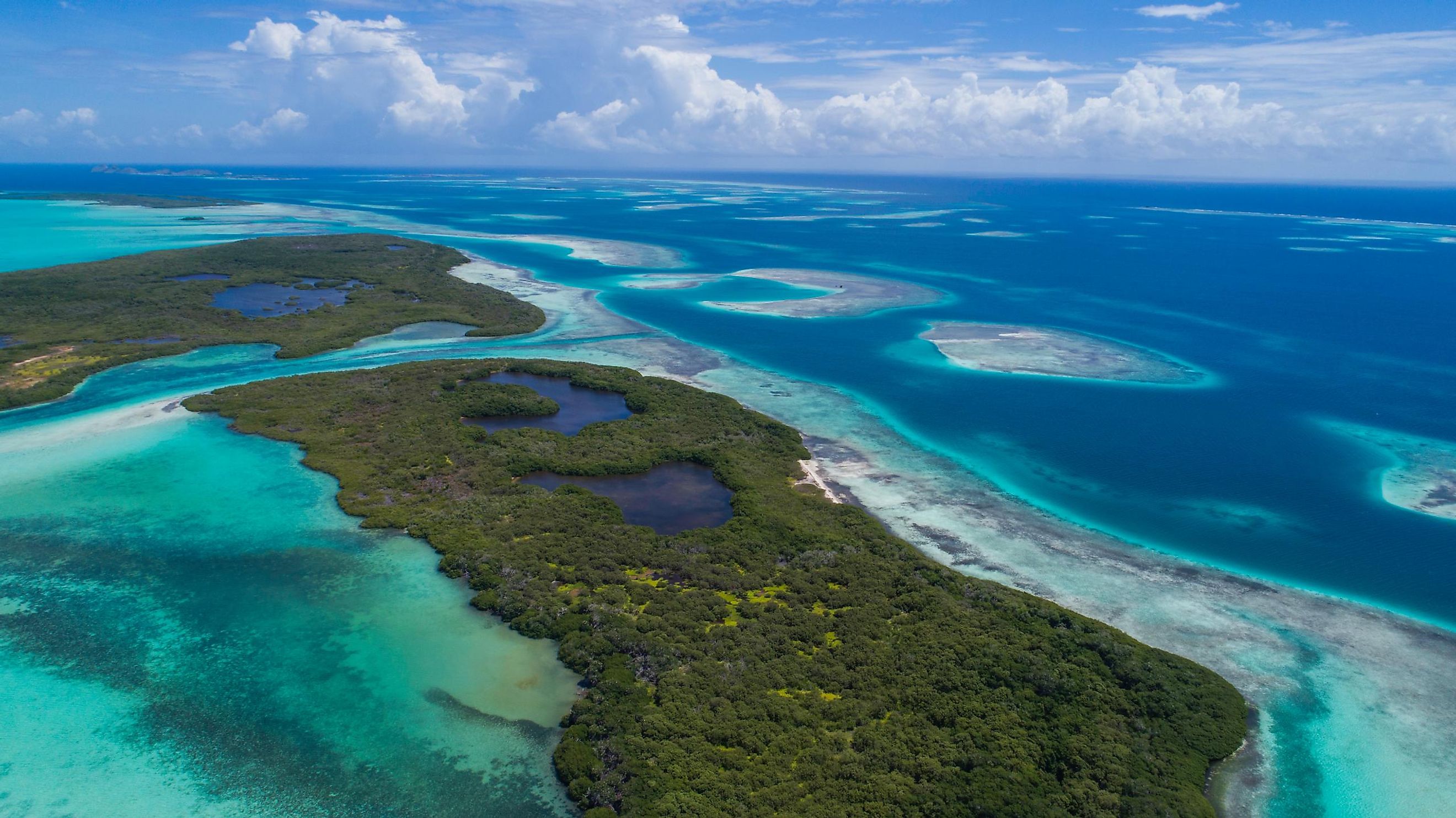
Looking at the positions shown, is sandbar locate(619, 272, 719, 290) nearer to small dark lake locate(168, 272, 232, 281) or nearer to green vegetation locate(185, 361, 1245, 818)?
small dark lake locate(168, 272, 232, 281)

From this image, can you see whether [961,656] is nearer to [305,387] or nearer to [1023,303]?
[305,387]

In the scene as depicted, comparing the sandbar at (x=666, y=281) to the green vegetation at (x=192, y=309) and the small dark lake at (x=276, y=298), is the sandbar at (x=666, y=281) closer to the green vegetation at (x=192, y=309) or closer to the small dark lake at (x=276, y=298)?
the green vegetation at (x=192, y=309)

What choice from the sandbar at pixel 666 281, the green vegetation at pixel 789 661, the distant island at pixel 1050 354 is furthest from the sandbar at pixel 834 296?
the green vegetation at pixel 789 661

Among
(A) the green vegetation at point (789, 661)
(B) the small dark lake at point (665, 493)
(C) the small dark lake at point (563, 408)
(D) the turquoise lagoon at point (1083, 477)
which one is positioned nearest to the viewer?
(A) the green vegetation at point (789, 661)

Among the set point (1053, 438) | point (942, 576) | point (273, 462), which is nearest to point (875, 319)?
point (1053, 438)

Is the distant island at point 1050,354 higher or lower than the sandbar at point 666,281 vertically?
lower

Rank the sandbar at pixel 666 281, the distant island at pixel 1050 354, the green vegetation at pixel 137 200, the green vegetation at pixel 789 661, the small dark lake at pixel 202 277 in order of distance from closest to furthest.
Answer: the green vegetation at pixel 789 661
the distant island at pixel 1050 354
the small dark lake at pixel 202 277
the sandbar at pixel 666 281
the green vegetation at pixel 137 200

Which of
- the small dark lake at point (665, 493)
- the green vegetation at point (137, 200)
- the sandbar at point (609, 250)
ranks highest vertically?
the green vegetation at point (137, 200)
